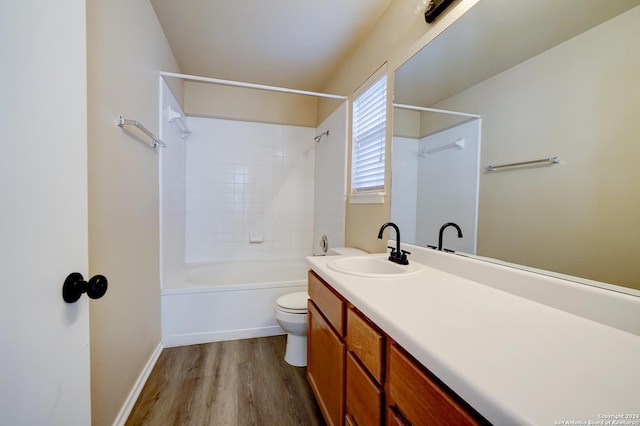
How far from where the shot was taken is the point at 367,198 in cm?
196

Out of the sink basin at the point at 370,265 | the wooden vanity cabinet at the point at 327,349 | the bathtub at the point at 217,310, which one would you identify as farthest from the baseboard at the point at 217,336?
the sink basin at the point at 370,265

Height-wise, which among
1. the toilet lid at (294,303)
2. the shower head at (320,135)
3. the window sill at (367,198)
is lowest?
the toilet lid at (294,303)

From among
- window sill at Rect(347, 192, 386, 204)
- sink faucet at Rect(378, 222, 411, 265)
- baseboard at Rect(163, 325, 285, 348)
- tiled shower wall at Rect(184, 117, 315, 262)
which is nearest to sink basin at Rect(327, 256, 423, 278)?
sink faucet at Rect(378, 222, 411, 265)

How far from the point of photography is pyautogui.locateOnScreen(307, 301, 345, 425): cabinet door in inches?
41.4

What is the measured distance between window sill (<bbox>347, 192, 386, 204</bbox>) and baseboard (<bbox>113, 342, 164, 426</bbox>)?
188 cm

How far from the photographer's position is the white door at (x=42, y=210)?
1.75ft

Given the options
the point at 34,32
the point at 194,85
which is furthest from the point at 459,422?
the point at 194,85

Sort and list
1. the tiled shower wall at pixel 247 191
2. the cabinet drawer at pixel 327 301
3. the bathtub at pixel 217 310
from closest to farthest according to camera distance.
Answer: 1. the cabinet drawer at pixel 327 301
2. the bathtub at pixel 217 310
3. the tiled shower wall at pixel 247 191

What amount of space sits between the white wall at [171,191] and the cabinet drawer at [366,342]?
1.76 metres

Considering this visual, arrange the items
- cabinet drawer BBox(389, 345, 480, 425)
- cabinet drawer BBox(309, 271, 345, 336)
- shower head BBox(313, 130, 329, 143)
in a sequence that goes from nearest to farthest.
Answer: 1. cabinet drawer BBox(389, 345, 480, 425)
2. cabinet drawer BBox(309, 271, 345, 336)
3. shower head BBox(313, 130, 329, 143)

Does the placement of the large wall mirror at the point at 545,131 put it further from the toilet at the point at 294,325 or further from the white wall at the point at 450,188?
the toilet at the point at 294,325

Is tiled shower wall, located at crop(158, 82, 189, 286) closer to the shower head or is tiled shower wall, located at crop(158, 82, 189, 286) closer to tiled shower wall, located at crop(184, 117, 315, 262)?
tiled shower wall, located at crop(184, 117, 315, 262)

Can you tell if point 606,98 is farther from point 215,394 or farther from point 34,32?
point 215,394

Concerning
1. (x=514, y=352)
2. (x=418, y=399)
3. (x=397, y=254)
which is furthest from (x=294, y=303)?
(x=514, y=352)
